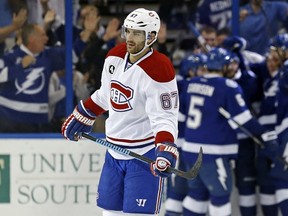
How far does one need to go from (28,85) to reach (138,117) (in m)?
1.87

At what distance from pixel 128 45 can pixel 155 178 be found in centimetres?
69

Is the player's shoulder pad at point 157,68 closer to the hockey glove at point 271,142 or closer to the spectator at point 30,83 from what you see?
the hockey glove at point 271,142

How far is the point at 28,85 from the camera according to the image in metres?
6.59

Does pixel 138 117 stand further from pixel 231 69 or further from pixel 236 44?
pixel 236 44

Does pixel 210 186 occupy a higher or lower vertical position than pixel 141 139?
lower

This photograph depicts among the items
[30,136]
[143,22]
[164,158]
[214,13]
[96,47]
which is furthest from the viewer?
[214,13]

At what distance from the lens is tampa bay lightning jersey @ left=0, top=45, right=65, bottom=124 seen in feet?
21.5

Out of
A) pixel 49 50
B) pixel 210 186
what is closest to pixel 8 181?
pixel 49 50

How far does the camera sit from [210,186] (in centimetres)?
625

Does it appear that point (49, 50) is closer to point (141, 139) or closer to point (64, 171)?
point (64, 171)

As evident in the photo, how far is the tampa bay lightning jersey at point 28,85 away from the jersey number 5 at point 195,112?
37.9 inches

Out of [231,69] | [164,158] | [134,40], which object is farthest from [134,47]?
[231,69]

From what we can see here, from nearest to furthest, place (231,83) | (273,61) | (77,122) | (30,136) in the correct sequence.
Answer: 1. (77,122)
2. (231,83)
3. (273,61)
4. (30,136)

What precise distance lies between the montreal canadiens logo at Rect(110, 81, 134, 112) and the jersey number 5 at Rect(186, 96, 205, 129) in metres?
1.35
